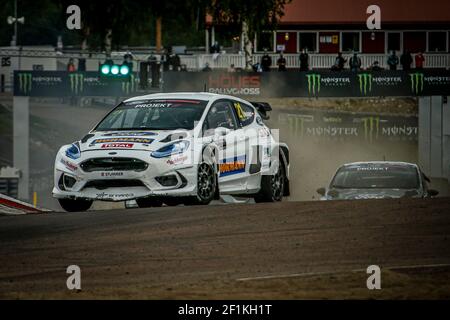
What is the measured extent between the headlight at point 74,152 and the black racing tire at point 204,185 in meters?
1.51

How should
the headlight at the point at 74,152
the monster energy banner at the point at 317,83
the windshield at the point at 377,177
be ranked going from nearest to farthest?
the headlight at the point at 74,152 → the windshield at the point at 377,177 → the monster energy banner at the point at 317,83

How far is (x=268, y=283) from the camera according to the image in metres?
10.9

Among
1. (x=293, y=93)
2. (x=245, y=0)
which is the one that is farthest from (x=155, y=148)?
(x=245, y=0)

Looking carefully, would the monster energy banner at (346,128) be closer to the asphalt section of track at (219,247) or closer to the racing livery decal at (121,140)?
the asphalt section of track at (219,247)

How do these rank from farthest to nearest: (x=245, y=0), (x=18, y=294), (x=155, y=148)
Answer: (x=245, y=0) < (x=155, y=148) < (x=18, y=294)

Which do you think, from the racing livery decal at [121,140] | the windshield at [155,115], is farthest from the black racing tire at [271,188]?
the racing livery decal at [121,140]

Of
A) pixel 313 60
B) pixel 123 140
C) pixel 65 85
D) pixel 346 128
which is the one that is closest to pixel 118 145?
pixel 123 140

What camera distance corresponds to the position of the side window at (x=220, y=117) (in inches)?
656

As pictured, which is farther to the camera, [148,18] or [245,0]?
[148,18]

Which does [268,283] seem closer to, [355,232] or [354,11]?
[355,232]

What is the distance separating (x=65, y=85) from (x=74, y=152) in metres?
23.9

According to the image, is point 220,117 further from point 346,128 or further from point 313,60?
point 313,60
